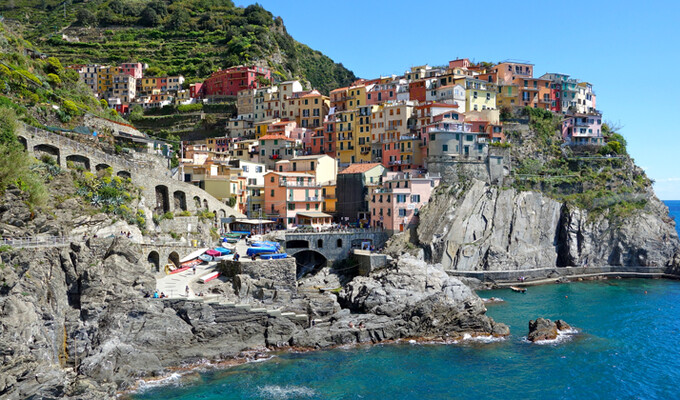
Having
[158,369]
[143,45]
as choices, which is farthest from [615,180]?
[143,45]

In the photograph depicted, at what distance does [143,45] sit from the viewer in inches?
4584

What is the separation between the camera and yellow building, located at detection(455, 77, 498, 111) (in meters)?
73.7

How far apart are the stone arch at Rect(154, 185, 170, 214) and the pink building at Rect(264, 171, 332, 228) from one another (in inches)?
514

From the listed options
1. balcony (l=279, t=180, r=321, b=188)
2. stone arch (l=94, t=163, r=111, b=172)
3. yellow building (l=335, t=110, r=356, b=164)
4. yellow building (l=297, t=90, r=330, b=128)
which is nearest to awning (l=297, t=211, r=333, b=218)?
balcony (l=279, t=180, r=321, b=188)

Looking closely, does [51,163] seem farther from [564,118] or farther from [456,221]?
[564,118]

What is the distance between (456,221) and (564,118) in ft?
96.9

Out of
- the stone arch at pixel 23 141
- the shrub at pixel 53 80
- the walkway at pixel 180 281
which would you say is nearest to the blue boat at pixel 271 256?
the walkway at pixel 180 281

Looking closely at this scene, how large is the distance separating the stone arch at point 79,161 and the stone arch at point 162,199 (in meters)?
6.77

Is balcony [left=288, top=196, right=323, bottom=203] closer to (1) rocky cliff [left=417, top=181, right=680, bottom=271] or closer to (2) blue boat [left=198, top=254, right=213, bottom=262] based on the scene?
(1) rocky cliff [left=417, top=181, right=680, bottom=271]

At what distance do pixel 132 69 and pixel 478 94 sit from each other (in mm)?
63061

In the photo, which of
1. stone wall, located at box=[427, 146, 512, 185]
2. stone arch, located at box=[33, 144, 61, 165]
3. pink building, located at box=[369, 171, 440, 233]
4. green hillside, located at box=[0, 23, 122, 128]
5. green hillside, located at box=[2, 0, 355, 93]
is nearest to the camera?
stone arch, located at box=[33, 144, 61, 165]

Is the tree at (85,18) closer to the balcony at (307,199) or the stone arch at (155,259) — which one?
the balcony at (307,199)

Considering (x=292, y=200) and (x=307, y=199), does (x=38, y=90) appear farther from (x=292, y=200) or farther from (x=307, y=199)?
(x=307, y=199)

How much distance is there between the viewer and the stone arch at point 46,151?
145ft
